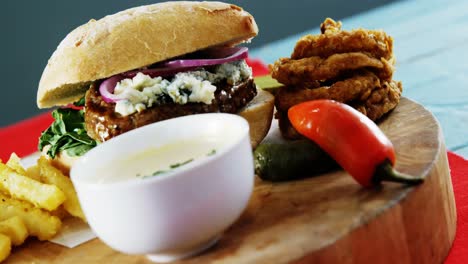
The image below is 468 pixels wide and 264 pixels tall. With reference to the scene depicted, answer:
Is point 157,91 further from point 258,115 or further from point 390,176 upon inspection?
point 390,176

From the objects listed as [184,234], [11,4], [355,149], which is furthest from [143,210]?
[11,4]

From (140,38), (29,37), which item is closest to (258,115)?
(140,38)

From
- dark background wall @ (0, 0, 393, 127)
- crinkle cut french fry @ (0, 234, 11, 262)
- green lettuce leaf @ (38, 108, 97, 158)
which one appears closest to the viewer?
crinkle cut french fry @ (0, 234, 11, 262)

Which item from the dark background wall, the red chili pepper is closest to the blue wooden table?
the red chili pepper

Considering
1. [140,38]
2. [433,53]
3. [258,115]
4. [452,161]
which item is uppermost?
[140,38]

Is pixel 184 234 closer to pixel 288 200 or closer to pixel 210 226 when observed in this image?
pixel 210 226

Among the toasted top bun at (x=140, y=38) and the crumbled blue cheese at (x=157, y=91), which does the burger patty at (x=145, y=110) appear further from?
the toasted top bun at (x=140, y=38)

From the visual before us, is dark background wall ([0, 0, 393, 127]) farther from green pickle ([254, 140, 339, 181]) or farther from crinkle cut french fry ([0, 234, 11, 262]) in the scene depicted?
green pickle ([254, 140, 339, 181])
